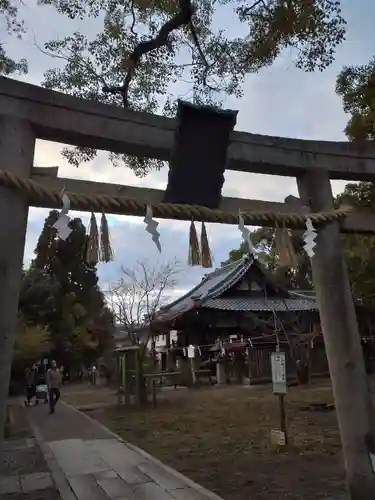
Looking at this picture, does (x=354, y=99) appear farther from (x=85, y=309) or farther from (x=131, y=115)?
(x=85, y=309)

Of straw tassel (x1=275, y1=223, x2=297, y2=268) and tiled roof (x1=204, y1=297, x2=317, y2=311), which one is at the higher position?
tiled roof (x1=204, y1=297, x2=317, y2=311)

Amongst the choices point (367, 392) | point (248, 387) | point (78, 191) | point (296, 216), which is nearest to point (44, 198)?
point (78, 191)

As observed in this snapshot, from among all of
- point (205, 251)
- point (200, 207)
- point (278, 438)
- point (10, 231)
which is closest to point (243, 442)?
point (278, 438)

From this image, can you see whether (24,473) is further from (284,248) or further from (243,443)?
(284,248)

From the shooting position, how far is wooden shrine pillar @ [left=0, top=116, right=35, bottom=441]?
265 cm

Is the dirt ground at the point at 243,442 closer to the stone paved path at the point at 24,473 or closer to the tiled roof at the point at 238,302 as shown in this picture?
the stone paved path at the point at 24,473

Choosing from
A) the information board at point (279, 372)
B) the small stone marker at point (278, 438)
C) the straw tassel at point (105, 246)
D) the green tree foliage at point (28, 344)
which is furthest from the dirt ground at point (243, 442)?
the green tree foliage at point (28, 344)

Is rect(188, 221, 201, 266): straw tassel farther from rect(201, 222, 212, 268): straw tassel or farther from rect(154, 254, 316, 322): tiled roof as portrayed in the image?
rect(154, 254, 316, 322): tiled roof

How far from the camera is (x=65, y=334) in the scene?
94.5ft

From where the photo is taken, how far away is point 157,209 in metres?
3.12

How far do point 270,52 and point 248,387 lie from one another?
1432 cm

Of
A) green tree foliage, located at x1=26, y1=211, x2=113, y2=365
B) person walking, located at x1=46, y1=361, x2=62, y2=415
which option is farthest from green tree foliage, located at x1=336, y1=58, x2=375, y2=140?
green tree foliage, located at x1=26, y1=211, x2=113, y2=365

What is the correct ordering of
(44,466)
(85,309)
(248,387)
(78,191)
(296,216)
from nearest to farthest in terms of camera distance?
(78,191), (296,216), (44,466), (248,387), (85,309)

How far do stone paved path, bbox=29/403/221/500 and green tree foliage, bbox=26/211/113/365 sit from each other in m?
15.6
